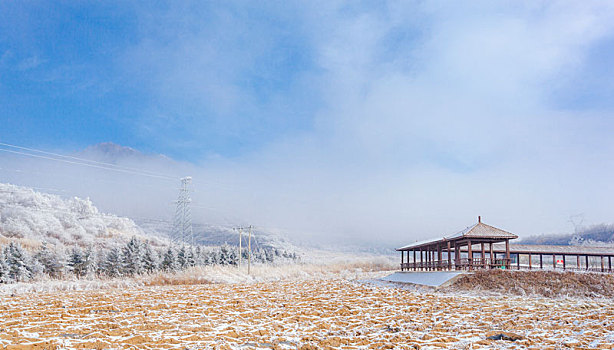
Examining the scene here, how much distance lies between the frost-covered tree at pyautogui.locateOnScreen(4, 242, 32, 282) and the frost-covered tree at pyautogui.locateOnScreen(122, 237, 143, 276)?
775 cm

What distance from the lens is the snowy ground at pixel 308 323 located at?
8.54 meters

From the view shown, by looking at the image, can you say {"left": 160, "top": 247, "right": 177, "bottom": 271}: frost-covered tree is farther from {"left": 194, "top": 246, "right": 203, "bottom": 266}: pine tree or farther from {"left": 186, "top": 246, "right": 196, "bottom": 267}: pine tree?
{"left": 194, "top": 246, "right": 203, "bottom": 266}: pine tree

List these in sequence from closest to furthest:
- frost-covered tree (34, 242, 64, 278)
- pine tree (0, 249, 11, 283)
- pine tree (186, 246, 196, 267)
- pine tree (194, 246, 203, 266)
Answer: pine tree (0, 249, 11, 283)
frost-covered tree (34, 242, 64, 278)
pine tree (186, 246, 196, 267)
pine tree (194, 246, 203, 266)

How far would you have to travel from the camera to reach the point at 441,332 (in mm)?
9617

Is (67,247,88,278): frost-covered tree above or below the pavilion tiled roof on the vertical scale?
below

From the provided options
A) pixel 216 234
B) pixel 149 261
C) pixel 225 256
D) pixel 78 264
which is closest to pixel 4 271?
pixel 78 264

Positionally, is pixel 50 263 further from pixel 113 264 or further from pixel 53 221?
pixel 53 221

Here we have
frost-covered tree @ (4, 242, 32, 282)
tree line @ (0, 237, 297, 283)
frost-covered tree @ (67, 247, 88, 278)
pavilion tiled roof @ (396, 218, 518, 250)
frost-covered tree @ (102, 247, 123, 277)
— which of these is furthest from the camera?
frost-covered tree @ (102, 247, 123, 277)

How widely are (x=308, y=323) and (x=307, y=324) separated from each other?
0.13 metres

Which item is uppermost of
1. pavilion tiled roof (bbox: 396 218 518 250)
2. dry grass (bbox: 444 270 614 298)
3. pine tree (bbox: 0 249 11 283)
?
pavilion tiled roof (bbox: 396 218 518 250)

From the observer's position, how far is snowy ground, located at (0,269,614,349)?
28.0 ft

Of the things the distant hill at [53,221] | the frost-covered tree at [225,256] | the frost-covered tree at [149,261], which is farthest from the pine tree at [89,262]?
the distant hill at [53,221]

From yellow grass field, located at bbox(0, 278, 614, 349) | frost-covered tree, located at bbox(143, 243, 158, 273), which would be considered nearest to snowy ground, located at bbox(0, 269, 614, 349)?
yellow grass field, located at bbox(0, 278, 614, 349)

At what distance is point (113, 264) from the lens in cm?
3700
